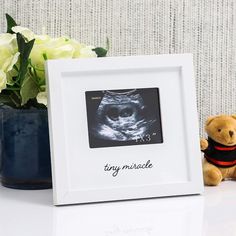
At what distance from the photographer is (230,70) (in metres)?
1.35

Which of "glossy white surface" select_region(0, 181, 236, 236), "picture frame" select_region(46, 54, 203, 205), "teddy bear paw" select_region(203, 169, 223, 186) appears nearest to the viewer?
"glossy white surface" select_region(0, 181, 236, 236)

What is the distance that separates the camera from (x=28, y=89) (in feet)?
3.40

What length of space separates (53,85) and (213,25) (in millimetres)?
515

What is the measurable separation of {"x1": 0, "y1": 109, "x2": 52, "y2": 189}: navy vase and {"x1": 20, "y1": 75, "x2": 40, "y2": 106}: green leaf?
0.10 ft

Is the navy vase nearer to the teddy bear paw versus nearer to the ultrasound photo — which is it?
the ultrasound photo

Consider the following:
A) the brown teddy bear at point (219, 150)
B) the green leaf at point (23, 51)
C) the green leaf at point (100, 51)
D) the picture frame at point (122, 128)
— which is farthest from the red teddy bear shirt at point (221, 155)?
the green leaf at point (23, 51)

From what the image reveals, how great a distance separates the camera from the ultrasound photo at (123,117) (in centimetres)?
101

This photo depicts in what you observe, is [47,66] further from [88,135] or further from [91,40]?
[91,40]

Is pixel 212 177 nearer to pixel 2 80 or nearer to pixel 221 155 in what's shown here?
pixel 221 155

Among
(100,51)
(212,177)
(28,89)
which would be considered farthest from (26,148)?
(212,177)

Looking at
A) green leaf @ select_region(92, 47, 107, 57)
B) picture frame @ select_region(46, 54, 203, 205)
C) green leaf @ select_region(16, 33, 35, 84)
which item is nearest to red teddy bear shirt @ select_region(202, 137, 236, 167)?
picture frame @ select_region(46, 54, 203, 205)

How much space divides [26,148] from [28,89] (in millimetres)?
114

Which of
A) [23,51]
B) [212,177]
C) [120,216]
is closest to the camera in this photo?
[120,216]

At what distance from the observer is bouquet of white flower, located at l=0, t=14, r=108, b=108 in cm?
102
